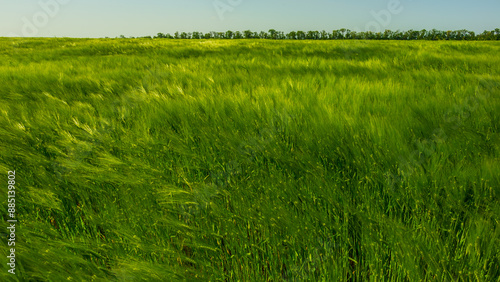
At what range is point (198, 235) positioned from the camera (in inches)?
31.9

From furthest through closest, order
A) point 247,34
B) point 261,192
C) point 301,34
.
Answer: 1. point 301,34
2. point 247,34
3. point 261,192

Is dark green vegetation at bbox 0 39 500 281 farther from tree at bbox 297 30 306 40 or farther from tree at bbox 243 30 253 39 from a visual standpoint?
tree at bbox 297 30 306 40

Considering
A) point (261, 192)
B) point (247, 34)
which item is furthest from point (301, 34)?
point (261, 192)

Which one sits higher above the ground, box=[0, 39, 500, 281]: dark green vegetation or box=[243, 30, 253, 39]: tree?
box=[243, 30, 253, 39]: tree

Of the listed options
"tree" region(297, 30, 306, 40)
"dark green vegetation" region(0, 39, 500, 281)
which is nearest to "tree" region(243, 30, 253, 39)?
"tree" region(297, 30, 306, 40)

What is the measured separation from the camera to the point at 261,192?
3.11 feet

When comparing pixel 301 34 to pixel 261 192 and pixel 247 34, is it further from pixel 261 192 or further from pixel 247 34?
pixel 261 192

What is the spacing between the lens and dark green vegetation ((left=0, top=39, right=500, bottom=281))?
0.72m

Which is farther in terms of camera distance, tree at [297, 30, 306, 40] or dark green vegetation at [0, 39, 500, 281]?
tree at [297, 30, 306, 40]

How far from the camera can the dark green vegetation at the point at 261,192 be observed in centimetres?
72

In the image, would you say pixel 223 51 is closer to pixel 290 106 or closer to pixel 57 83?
pixel 57 83

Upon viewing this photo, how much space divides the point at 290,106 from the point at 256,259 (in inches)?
42.2

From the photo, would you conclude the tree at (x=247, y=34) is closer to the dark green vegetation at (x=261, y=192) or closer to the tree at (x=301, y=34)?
the tree at (x=301, y=34)

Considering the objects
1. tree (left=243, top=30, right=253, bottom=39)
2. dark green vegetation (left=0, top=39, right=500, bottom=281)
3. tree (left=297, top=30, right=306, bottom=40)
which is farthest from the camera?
tree (left=297, top=30, right=306, bottom=40)
